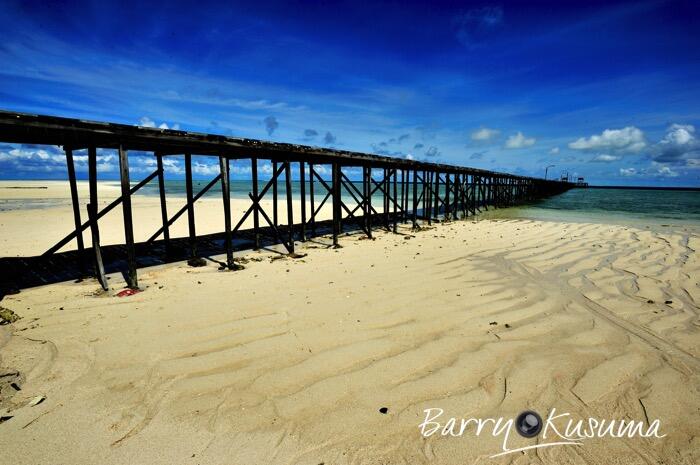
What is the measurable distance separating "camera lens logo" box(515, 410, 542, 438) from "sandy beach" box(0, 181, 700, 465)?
2.4 inches

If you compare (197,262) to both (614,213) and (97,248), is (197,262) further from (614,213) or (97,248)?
(614,213)

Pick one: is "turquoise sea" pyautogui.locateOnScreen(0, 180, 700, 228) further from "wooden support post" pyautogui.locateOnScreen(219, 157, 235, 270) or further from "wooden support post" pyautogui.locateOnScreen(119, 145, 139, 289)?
"wooden support post" pyautogui.locateOnScreen(119, 145, 139, 289)

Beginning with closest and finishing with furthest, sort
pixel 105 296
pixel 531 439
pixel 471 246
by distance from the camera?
1. pixel 531 439
2. pixel 105 296
3. pixel 471 246

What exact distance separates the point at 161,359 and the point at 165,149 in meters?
5.97

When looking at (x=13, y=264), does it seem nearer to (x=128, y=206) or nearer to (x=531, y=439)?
(x=128, y=206)

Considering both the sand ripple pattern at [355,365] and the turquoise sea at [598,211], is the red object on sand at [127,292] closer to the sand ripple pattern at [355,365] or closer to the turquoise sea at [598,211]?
the sand ripple pattern at [355,365]

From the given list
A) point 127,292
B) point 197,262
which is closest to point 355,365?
point 127,292

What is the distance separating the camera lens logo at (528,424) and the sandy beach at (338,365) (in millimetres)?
61

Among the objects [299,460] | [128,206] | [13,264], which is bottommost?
[299,460]

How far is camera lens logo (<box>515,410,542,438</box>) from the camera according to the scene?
2571 millimetres

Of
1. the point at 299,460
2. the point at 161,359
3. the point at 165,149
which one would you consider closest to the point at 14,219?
Result: the point at 165,149

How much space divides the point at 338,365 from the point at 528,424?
1.70m

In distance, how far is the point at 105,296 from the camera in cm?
539

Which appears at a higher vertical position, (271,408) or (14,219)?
(14,219)
